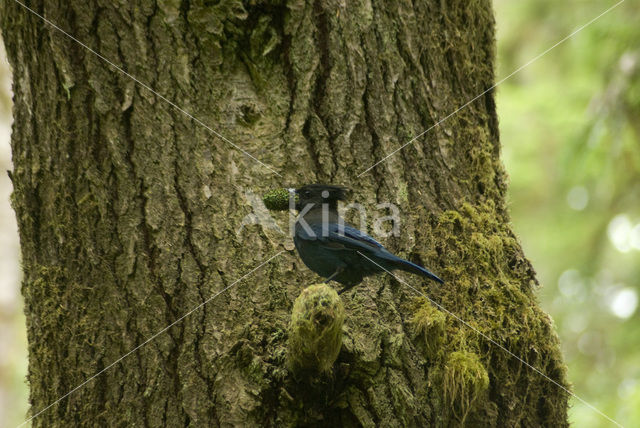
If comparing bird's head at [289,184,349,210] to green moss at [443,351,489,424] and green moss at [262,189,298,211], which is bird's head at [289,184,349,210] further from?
green moss at [443,351,489,424]

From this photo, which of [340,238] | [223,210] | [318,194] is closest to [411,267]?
[340,238]

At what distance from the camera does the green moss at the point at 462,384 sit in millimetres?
1881

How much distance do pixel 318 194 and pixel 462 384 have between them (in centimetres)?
79

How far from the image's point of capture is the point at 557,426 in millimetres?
2100

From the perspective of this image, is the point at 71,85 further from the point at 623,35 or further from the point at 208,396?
the point at 623,35

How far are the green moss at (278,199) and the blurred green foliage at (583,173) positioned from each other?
332 centimetres

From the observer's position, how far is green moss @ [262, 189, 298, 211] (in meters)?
1.97

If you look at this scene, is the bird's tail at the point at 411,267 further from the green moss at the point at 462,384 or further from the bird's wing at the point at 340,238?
the green moss at the point at 462,384

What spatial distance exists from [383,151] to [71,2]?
50.1 inches

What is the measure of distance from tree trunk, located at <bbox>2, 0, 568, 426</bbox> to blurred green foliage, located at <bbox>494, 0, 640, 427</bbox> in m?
2.73
